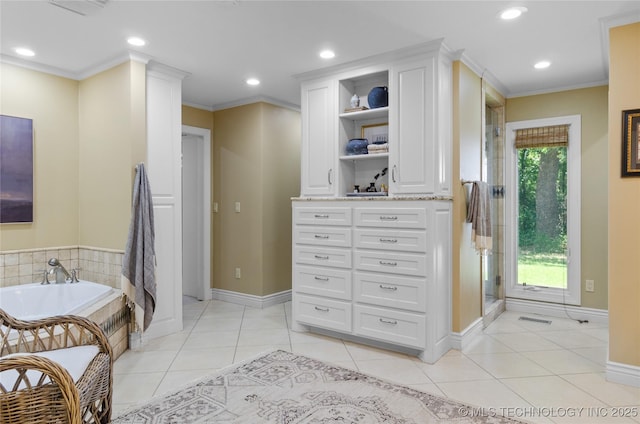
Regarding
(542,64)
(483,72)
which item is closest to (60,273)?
(483,72)

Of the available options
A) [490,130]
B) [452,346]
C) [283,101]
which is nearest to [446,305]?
[452,346]

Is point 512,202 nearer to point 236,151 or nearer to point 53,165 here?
point 236,151

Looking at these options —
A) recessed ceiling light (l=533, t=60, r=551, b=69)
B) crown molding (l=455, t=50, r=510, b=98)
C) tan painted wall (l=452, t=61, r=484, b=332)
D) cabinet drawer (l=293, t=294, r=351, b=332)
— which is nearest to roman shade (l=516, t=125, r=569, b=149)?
crown molding (l=455, t=50, r=510, b=98)

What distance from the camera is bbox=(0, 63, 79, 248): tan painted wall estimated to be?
348 cm

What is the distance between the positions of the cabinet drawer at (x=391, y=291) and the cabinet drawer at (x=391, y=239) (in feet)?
0.77

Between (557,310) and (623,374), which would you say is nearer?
(623,374)

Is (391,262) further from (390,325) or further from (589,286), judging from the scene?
(589,286)

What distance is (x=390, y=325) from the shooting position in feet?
10.5

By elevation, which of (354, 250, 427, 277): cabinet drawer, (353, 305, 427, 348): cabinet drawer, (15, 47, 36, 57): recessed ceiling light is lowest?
(353, 305, 427, 348): cabinet drawer

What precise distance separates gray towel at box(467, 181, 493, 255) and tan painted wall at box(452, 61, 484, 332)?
0.23 ft

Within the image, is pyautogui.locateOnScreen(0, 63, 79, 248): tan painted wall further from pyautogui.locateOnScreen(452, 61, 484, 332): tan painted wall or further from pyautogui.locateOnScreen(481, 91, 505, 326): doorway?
pyautogui.locateOnScreen(481, 91, 505, 326): doorway

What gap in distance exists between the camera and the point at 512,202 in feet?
15.0

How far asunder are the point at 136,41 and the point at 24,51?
101 cm

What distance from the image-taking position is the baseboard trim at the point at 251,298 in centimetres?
475
